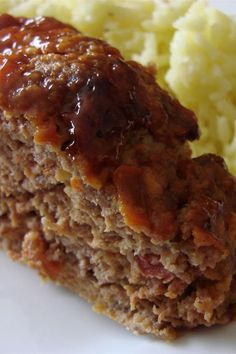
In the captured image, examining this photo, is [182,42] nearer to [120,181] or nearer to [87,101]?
[87,101]

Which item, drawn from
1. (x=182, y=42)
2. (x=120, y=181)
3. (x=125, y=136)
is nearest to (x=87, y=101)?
(x=125, y=136)

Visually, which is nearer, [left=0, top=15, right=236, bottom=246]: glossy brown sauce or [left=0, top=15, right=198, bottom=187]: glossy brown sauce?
[left=0, top=15, right=236, bottom=246]: glossy brown sauce

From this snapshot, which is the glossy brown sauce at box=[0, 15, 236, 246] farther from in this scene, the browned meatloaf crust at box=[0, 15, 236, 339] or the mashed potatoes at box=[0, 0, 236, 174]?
the mashed potatoes at box=[0, 0, 236, 174]

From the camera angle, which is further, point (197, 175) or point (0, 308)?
point (0, 308)

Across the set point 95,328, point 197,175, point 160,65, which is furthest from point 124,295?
point 160,65

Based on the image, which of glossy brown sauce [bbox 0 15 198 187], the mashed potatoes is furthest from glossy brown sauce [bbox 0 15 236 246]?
the mashed potatoes

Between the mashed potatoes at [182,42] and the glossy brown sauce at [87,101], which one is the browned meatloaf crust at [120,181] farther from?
the mashed potatoes at [182,42]

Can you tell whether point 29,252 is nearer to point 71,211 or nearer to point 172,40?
point 71,211
